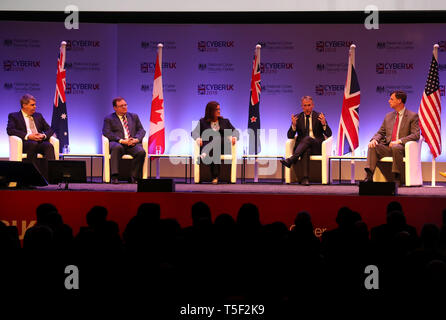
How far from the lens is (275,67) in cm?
899

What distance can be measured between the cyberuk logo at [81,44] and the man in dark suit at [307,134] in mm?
3656

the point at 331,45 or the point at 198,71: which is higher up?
the point at 331,45

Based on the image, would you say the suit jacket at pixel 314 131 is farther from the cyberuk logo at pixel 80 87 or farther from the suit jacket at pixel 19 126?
the cyberuk logo at pixel 80 87

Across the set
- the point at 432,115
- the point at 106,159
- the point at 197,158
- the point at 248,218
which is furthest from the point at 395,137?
the point at 248,218

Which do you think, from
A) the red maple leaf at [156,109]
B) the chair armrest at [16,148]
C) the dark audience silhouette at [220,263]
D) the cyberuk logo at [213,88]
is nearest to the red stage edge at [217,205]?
the dark audience silhouette at [220,263]

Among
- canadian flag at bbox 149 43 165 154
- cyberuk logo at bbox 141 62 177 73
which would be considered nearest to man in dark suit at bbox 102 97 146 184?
canadian flag at bbox 149 43 165 154

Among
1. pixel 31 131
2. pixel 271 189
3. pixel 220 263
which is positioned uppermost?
pixel 31 131

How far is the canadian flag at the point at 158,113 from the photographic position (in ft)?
27.2

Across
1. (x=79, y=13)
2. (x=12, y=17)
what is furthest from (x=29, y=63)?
(x=79, y=13)

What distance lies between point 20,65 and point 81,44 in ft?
3.42

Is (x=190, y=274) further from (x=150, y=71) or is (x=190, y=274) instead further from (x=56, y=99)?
(x=150, y=71)

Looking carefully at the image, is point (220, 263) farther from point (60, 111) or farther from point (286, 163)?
point (60, 111)
